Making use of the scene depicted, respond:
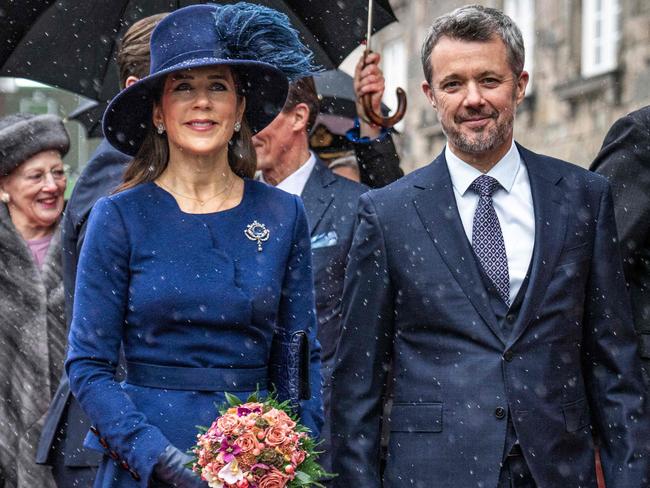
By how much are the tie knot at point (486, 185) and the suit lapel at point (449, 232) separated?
0.29ft

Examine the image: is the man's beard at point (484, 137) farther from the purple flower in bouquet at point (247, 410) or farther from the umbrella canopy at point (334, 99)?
the umbrella canopy at point (334, 99)

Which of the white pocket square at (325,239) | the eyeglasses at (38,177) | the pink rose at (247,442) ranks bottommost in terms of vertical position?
the pink rose at (247,442)

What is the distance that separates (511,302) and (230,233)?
916mm

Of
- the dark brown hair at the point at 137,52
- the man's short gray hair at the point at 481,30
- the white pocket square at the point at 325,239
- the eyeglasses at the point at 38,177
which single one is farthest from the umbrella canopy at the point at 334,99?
the man's short gray hair at the point at 481,30

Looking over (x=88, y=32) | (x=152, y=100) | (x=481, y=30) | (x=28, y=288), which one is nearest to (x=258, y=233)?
(x=152, y=100)

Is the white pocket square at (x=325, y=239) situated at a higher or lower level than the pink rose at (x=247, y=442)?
higher

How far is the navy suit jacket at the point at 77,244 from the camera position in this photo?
5562 millimetres

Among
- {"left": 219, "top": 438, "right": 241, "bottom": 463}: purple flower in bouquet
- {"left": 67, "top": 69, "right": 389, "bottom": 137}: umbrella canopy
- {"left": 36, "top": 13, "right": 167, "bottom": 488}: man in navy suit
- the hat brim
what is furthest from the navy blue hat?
{"left": 67, "top": 69, "right": 389, "bottom": 137}: umbrella canopy

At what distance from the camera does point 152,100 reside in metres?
4.83

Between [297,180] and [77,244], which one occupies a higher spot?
[297,180]

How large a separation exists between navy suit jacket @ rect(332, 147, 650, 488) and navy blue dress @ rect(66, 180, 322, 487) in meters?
0.28

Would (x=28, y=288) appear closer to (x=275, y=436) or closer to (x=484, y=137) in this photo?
(x=484, y=137)

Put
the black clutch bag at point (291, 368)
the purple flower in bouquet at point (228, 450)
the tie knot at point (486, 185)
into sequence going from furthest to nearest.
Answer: the tie knot at point (486, 185) < the black clutch bag at point (291, 368) < the purple flower in bouquet at point (228, 450)

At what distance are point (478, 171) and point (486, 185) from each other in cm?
7
